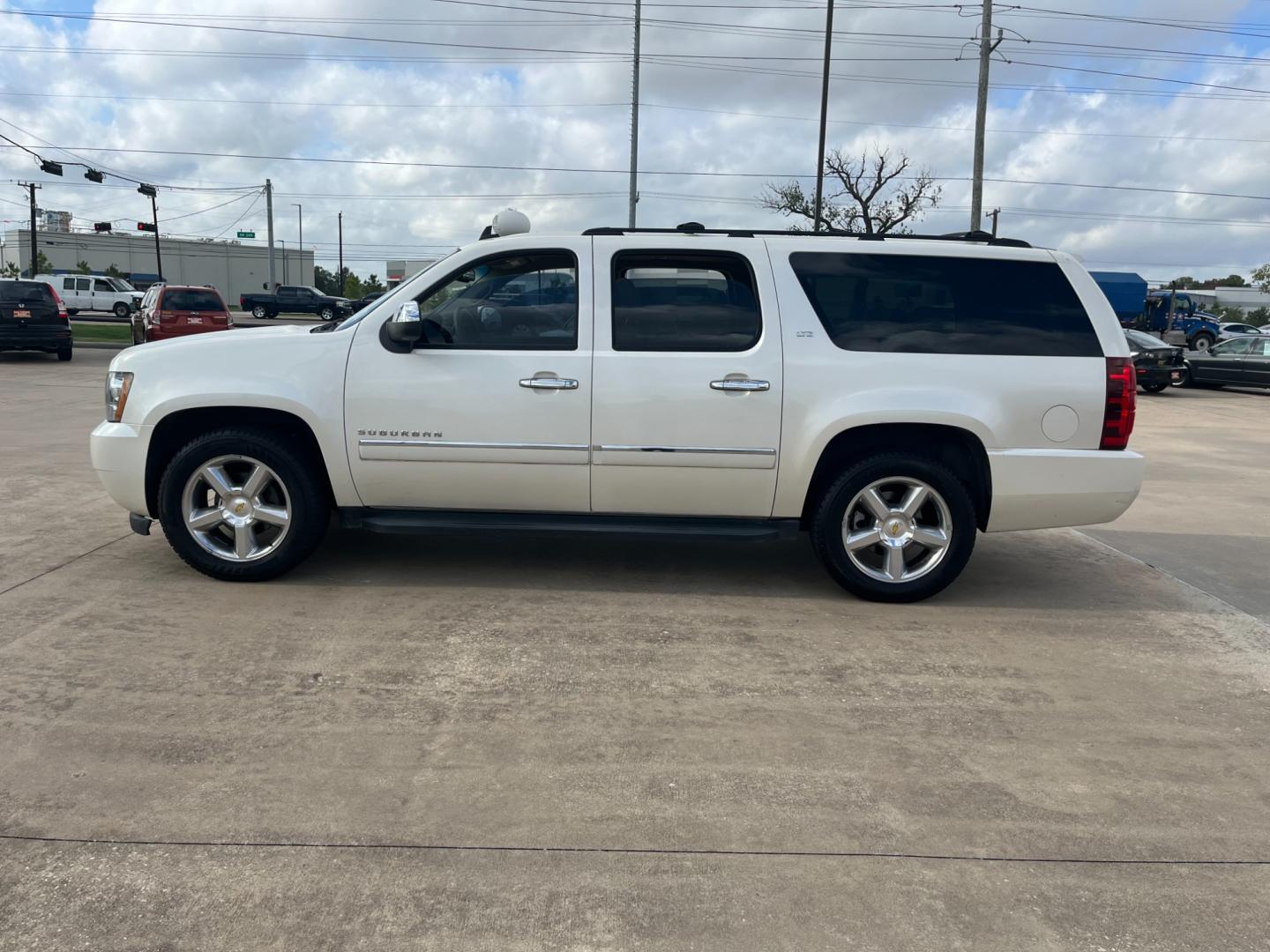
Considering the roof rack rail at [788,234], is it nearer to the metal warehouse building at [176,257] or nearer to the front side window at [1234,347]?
the front side window at [1234,347]

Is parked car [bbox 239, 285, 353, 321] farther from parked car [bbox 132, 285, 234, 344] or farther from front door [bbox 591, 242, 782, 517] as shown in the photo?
front door [bbox 591, 242, 782, 517]

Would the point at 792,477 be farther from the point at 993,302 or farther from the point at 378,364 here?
the point at 378,364

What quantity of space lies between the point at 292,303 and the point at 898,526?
5169 cm

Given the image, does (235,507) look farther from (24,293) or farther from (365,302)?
(24,293)

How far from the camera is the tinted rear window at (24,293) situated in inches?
770

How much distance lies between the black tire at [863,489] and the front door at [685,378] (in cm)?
33

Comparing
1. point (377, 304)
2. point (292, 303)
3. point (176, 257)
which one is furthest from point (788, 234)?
point (176, 257)

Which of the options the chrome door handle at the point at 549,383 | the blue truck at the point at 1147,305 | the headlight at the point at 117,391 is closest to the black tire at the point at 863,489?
the chrome door handle at the point at 549,383

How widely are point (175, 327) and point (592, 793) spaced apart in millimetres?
22168

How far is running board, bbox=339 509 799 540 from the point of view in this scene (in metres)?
5.29

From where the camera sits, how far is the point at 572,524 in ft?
17.5

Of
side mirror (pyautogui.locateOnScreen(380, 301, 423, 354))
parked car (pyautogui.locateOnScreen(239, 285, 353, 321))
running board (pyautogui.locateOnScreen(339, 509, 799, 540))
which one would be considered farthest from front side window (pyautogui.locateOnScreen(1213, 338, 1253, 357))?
parked car (pyautogui.locateOnScreen(239, 285, 353, 321))

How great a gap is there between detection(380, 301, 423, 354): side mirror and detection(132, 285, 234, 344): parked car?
19.0m

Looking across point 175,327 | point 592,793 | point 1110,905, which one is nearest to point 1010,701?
point 1110,905
